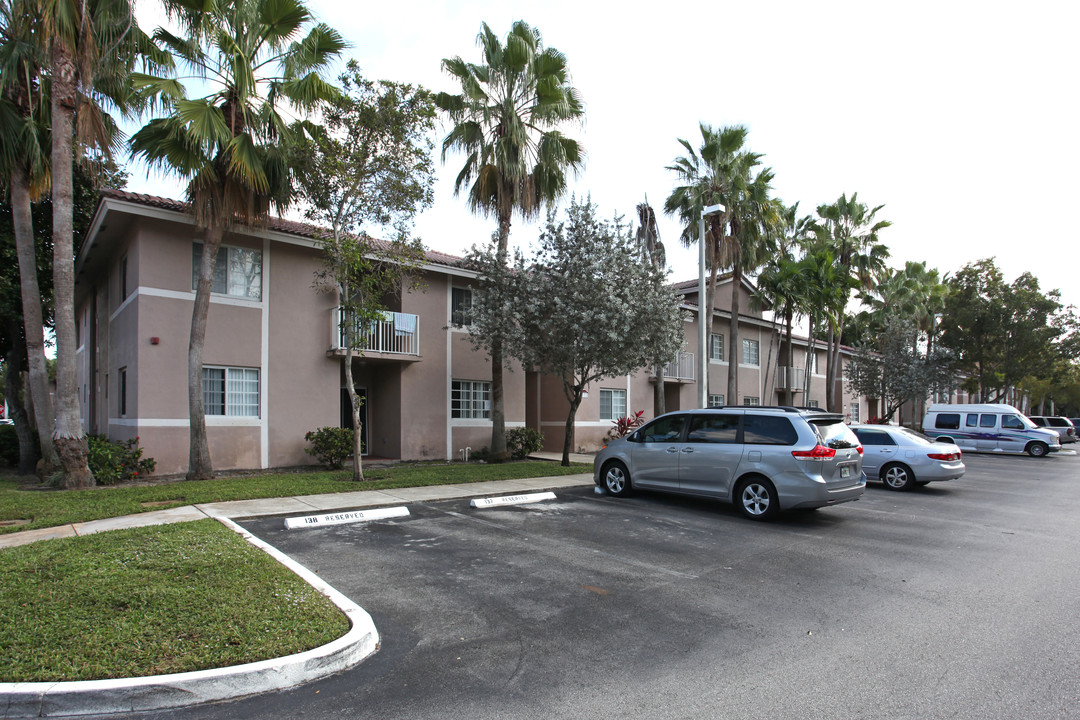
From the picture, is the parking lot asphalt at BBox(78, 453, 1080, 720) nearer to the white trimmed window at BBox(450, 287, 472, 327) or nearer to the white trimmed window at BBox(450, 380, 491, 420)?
the white trimmed window at BBox(450, 380, 491, 420)

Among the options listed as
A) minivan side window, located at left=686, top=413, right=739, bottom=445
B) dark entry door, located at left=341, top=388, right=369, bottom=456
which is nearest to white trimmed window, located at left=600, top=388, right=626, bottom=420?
dark entry door, located at left=341, top=388, right=369, bottom=456

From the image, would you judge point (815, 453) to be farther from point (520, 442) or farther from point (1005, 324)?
point (1005, 324)

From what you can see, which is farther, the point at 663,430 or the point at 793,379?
the point at 793,379

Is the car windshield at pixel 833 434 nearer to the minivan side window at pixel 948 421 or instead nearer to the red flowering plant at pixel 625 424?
the red flowering plant at pixel 625 424

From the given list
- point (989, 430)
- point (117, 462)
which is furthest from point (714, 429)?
point (989, 430)

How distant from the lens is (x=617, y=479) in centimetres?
1145

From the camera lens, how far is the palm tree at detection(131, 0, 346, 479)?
12.1 meters

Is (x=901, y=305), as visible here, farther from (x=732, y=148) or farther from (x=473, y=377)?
(x=473, y=377)

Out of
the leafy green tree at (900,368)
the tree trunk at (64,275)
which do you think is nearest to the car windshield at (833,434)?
the tree trunk at (64,275)

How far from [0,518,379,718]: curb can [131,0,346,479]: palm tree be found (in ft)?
34.0

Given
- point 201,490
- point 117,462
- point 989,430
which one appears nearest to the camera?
point 201,490

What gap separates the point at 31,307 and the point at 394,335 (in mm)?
7672

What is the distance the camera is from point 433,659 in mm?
4387

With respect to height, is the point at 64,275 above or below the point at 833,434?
above
